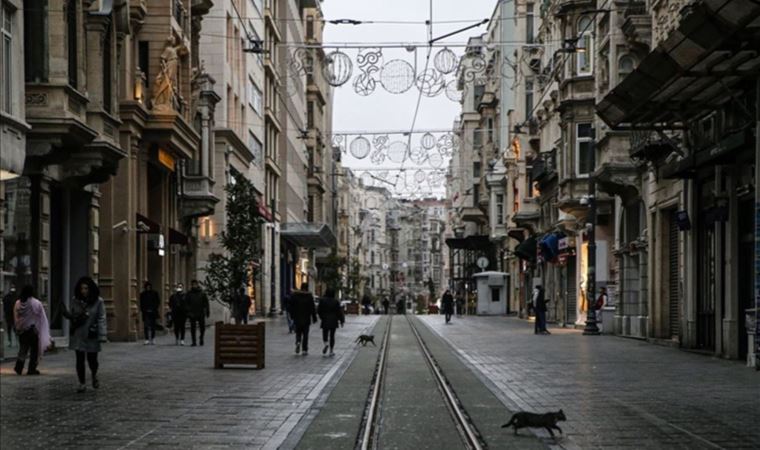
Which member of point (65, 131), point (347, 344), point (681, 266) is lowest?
point (347, 344)

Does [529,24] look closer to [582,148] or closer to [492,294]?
[492,294]

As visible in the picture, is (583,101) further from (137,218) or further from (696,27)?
(696,27)

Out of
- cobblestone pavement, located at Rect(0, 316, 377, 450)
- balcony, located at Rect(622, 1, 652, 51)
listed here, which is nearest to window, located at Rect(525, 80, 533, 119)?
balcony, located at Rect(622, 1, 652, 51)

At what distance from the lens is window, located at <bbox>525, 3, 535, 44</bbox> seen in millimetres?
72562

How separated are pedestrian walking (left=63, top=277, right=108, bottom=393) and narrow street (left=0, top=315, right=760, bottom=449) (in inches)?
17.2

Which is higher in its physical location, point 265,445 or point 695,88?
point 695,88

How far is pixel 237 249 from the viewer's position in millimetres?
35250

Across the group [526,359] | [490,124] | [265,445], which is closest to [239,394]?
[265,445]

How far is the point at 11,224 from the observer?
2584 cm

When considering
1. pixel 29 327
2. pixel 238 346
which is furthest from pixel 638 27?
pixel 29 327

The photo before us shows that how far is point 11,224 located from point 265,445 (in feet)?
49.5

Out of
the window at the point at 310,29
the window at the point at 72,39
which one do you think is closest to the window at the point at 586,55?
the window at the point at 72,39

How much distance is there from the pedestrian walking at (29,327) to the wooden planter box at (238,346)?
3.49 m

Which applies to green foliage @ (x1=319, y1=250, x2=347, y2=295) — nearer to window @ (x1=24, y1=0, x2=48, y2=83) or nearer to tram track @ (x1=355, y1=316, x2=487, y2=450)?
window @ (x1=24, y1=0, x2=48, y2=83)
